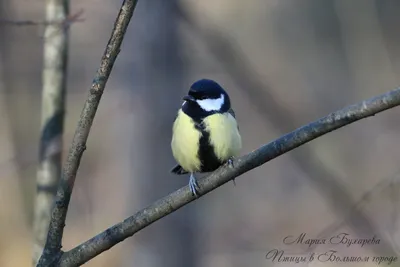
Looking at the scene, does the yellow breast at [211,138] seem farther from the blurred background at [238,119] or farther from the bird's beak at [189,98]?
the blurred background at [238,119]

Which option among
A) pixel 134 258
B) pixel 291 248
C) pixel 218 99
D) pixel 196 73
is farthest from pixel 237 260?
pixel 218 99

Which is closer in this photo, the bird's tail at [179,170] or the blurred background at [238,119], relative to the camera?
the bird's tail at [179,170]

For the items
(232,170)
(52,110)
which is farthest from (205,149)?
(52,110)

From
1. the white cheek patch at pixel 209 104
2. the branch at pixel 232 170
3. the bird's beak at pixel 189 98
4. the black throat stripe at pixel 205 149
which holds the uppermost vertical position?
the bird's beak at pixel 189 98

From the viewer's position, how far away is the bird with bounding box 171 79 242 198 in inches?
61.8

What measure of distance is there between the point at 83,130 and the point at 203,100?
549 mm

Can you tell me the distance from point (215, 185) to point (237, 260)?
2.71 metres

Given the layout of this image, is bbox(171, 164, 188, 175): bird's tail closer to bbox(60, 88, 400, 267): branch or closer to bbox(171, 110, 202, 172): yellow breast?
bbox(171, 110, 202, 172): yellow breast

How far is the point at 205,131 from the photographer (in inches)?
61.9

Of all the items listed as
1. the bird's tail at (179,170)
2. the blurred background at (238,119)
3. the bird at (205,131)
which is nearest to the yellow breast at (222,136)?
the bird at (205,131)

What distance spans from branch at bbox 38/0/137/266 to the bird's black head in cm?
51

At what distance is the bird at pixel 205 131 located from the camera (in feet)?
5.15

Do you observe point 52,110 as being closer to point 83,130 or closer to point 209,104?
point 209,104

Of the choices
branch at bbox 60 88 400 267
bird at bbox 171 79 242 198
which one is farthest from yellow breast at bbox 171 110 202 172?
branch at bbox 60 88 400 267
